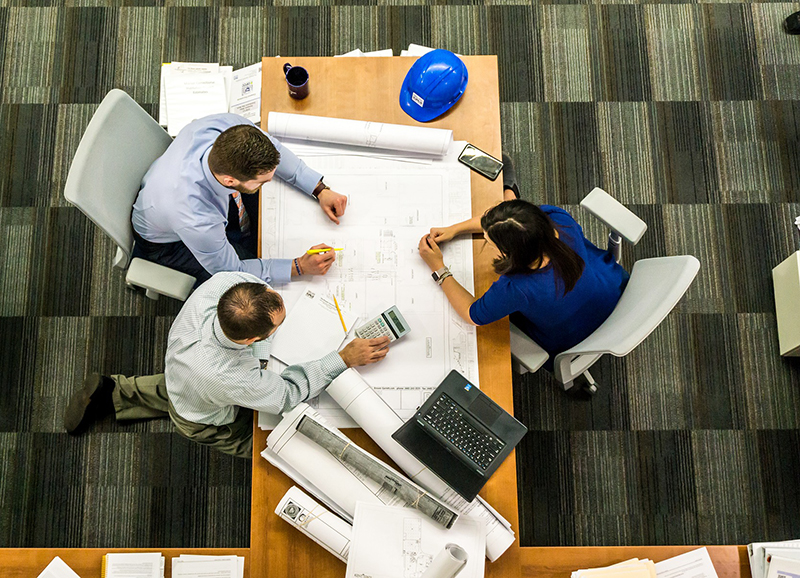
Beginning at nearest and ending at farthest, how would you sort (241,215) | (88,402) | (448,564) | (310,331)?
(448,564), (310,331), (241,215), (88,402)

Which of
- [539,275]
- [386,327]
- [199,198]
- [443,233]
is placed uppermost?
[199,198]

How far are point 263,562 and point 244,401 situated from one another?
1.33ft

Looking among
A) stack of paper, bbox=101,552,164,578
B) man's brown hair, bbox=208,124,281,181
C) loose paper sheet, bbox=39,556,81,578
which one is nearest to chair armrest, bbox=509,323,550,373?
man's brown hair, bbox=208,124,281,181

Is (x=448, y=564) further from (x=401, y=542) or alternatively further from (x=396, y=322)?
(x=396, y=322)

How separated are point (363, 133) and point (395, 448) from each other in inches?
35.2

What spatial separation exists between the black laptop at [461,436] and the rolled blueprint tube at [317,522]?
0.25 m

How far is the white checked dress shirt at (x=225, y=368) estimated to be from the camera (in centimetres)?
143

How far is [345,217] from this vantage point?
1.67 m

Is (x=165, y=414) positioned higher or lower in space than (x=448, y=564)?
higher

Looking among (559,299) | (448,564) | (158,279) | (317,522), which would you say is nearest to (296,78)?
(158,279)

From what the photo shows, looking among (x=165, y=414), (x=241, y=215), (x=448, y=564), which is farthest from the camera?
(x=165, y=414)

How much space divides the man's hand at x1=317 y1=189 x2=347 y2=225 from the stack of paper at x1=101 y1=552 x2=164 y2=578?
1.01m

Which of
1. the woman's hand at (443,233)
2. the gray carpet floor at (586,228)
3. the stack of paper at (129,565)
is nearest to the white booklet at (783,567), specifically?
the gray carpet floor at (586,228)

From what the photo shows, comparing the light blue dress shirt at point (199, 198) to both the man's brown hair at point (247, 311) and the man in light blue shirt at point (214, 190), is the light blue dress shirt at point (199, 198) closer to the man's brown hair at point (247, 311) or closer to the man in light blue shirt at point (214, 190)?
the man in light blue shirt at point (214, 190)
